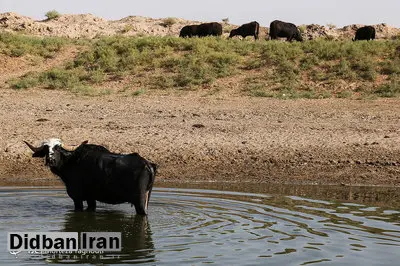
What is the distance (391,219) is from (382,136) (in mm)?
7411

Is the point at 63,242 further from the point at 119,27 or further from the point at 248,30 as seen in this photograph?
the point at 119,27

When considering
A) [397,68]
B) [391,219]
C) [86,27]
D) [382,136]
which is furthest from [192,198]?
[86,27]

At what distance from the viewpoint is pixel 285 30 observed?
43375 mm

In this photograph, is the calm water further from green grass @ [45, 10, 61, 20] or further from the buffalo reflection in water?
green grass @ [45, 10, 61, 20]

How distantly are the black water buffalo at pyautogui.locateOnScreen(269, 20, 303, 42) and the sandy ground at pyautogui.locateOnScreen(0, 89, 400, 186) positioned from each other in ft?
61.2

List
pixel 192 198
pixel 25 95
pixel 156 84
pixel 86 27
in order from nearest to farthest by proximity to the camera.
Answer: pixel 192 198, pixel 25 95, pixel 156 84, pixel 86 27

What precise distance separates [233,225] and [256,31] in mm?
35858

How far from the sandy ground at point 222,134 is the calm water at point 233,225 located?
185cm

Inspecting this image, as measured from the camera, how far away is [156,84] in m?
27.2

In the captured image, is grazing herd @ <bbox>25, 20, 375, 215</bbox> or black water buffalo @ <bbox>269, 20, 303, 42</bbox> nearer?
grazing herd @ <bbox>25, 20, 375, 215</bbox>

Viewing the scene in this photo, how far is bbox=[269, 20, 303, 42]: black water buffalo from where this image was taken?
1702 inches

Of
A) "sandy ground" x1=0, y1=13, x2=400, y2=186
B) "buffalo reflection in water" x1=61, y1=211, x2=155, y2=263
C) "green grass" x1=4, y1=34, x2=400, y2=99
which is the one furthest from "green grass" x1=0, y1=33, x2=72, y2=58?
"buffalo reflection in water" x1=61, y1=211, x2=155, y2=263

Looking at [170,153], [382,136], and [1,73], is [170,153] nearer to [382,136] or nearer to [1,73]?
[382,136]

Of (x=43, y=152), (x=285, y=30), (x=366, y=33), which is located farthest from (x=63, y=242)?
(x=366, y=33)
